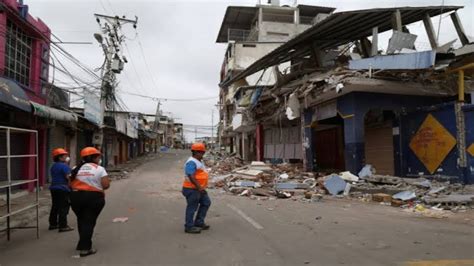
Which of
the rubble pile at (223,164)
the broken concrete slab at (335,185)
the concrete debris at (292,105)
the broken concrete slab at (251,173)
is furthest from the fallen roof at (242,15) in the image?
the broken concrete slab at (335,185)

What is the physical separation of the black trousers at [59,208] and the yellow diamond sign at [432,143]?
37.3 feet

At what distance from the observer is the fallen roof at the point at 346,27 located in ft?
52.6

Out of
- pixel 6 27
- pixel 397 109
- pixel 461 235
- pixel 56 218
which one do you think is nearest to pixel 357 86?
pixel 397 109

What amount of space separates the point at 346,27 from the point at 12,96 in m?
12.7

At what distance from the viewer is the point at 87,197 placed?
6102 millimetres

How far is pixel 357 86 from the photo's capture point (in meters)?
15.7

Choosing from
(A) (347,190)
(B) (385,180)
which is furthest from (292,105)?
(B) (385,180)

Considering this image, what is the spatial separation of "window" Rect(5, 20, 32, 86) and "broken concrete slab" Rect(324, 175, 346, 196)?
11440 millimetres

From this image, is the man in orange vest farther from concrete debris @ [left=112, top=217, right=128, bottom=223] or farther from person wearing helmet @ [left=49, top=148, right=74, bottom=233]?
person wearing helmet @ [left=49, top=148, right=74, bottom=233]

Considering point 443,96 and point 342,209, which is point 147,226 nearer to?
point 342,209

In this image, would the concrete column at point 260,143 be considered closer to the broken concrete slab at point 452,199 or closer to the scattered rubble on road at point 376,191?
the scattered rubble on road at point 376,191

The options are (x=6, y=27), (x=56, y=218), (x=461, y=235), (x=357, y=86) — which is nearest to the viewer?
(x=461, y=235)

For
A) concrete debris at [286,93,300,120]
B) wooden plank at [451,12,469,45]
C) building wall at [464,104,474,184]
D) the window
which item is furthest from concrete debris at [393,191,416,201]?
the window

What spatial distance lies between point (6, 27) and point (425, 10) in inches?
614
